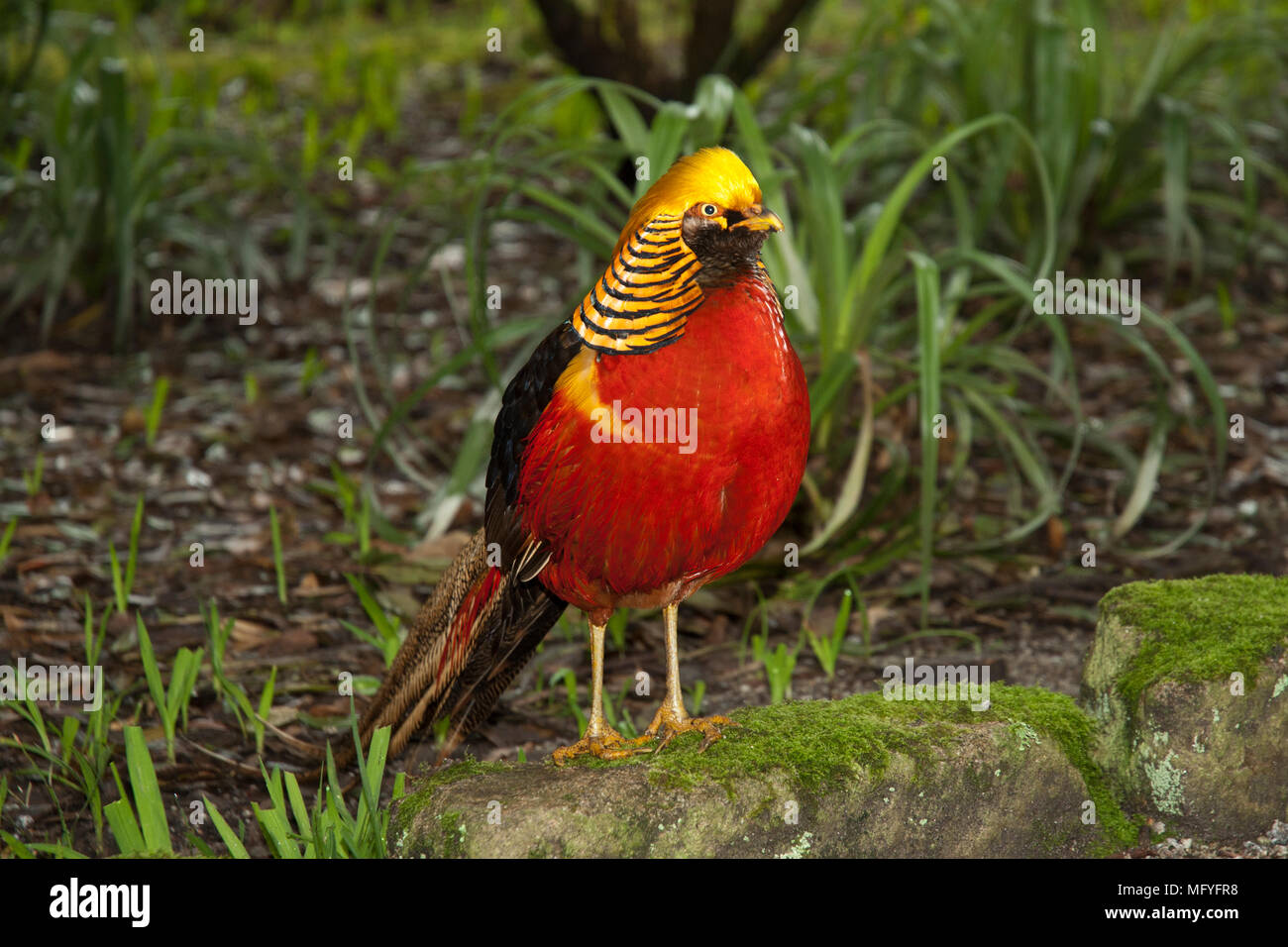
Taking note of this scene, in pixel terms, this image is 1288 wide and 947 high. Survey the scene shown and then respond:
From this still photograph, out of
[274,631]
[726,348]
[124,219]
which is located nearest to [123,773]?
[274,631]

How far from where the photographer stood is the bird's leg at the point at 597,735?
2215 millimetres

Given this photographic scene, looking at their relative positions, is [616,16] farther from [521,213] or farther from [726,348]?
[726,348]

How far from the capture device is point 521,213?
352 cm

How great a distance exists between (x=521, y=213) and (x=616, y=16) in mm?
1606

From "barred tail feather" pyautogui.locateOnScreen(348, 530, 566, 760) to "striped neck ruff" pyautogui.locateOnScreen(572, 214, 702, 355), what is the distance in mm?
475

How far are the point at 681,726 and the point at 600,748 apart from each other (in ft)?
0.43

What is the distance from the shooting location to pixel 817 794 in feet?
7.02

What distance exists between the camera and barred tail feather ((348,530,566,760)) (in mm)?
2268
